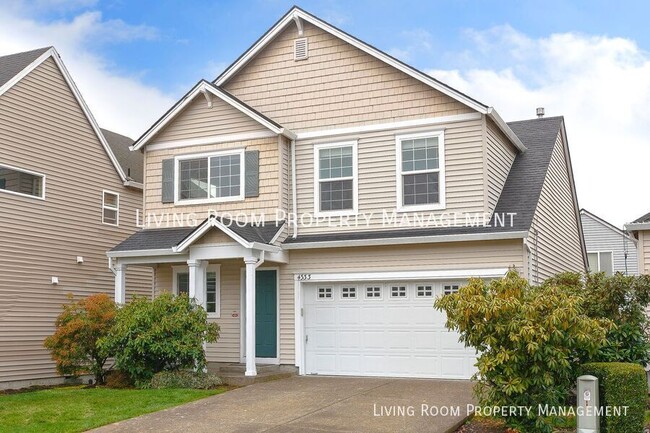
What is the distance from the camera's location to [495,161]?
16.5 metres

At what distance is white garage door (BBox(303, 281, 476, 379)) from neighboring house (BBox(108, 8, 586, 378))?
32 millimetres

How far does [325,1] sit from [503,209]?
21.7ft

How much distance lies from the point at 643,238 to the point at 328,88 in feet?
25.5

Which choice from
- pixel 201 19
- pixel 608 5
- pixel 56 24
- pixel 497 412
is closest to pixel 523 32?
pixel 608 5

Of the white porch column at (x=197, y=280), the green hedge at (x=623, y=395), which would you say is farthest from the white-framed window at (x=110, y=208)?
the green hedge at (x=623, y=395)

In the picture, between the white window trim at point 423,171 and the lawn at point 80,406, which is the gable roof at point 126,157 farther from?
the white window trim at point 423,171

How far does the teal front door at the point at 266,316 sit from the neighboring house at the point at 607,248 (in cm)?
2145

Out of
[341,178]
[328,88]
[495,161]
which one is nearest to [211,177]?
[341,178]

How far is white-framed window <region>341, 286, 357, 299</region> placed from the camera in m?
16.4

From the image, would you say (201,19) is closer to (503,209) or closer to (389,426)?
(503,209)

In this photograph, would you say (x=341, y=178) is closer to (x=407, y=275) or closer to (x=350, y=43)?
(x=407, y=275)

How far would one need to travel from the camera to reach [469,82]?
2202 cm

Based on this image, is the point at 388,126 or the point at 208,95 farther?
the point at 208,95

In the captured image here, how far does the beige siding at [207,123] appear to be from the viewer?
17375mm
